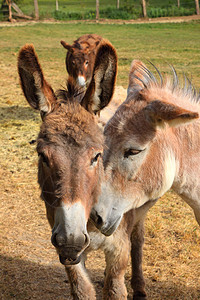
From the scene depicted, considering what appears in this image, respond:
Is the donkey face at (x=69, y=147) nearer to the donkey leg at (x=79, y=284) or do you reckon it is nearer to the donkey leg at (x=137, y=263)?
the donkey leg at (x=79, y=284)

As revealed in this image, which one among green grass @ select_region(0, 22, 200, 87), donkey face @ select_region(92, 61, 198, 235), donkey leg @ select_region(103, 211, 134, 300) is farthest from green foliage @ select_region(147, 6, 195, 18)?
donkey leg @ select_region(103, 211, 134, 300)

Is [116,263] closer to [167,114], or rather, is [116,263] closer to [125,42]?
[167,114]

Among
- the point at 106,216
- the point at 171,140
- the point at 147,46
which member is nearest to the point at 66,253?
the point at 106,216

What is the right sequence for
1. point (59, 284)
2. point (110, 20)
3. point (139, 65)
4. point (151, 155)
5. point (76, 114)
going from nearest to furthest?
point (76, 114), point (151, 155), point (139, 65), point (59, 284), point (110, 20)

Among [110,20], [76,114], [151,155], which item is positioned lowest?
[110,20]

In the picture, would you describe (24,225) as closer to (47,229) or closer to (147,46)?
(47,229)

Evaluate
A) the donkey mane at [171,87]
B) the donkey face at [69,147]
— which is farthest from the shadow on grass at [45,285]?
the donkey mane at [171,87]

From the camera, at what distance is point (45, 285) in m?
4.17

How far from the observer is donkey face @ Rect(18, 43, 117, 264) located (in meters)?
2.43

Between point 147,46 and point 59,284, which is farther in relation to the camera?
point 147,46

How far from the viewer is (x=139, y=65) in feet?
12.3

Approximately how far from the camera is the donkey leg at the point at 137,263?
4.05 m

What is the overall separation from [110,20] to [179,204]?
1244 inches

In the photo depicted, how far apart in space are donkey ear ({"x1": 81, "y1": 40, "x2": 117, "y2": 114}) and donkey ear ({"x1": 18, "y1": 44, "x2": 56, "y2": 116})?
271mm
